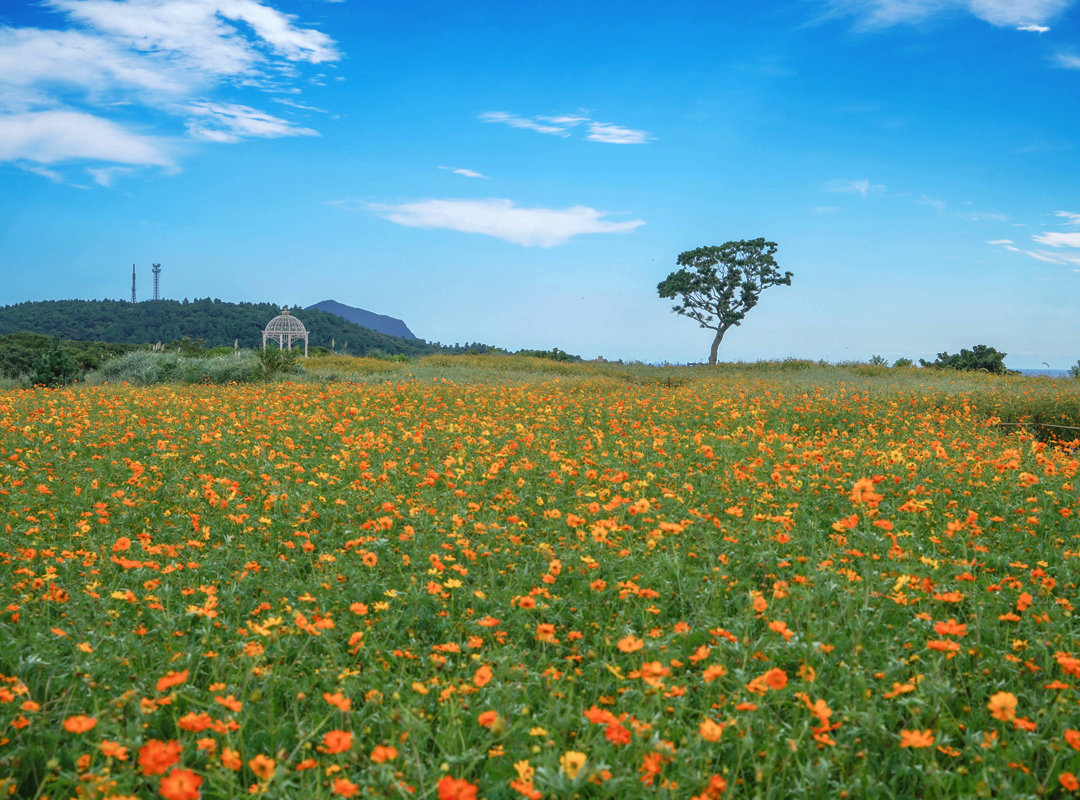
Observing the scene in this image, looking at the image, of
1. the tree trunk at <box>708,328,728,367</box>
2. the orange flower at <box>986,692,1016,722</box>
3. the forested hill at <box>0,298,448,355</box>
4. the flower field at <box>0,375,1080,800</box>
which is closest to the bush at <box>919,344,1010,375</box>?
the tree trunk at <box>708,328,728,367</box>

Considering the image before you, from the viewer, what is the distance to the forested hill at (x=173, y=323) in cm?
5409

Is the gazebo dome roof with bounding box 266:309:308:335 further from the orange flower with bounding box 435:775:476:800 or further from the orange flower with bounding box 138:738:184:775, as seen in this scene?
the orange flower with bounding box 435:775:476:800

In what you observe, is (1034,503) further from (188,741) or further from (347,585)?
(188,741)

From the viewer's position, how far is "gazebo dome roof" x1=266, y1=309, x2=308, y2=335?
133 feet

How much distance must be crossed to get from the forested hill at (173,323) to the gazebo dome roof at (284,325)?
9781mm

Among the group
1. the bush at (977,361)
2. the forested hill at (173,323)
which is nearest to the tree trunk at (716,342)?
the bush at (977,361)

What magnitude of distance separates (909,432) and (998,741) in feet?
24.5

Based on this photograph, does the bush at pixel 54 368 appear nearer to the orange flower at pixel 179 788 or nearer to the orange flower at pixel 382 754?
the orange flower at pixel 179 788

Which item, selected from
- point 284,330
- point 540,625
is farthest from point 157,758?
point 284,330

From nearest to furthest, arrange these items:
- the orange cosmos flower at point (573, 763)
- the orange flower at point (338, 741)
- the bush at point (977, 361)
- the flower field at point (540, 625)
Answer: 1. the orange flower at point (338, 741)
2. the orange cosmos flower at point (573, 763)
3. the flower field at point (540, 625)
4. the bush at point (977, 361)

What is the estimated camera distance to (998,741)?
8.82 feet

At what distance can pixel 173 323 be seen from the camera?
58000 mm

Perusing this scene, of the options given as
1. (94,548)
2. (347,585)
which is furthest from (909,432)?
(94,548)

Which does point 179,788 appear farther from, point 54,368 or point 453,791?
point 54,368
